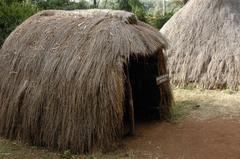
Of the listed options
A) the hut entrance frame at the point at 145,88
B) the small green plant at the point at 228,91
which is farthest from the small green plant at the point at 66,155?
the small green plant at the point at 228,91

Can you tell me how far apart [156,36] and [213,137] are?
238 cm

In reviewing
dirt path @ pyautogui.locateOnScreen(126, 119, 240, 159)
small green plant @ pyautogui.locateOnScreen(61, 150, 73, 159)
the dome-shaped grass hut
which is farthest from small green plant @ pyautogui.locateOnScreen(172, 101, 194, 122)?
small green plant @ pyautogui.locateOnScreen(61, 150, 73, 159)

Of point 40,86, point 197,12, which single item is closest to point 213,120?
point 40,86

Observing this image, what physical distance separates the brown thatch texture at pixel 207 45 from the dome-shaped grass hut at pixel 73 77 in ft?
12.2

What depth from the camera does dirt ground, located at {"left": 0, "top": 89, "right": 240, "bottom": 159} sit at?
789 cm

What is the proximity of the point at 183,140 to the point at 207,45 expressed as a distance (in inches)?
221

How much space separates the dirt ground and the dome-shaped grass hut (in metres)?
0.26

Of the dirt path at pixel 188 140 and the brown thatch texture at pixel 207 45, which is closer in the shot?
the dirt path at pixel 188 140

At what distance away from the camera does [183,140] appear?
864cm

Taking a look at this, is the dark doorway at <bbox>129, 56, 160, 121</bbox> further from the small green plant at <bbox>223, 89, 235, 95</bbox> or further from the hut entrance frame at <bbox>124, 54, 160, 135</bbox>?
the small green plant at <bbox>223, 89, 235, 95</bbox>

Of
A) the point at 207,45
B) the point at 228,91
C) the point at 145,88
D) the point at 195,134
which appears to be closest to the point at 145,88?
the point at 145,88

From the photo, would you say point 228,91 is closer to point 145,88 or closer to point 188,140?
point 145,88

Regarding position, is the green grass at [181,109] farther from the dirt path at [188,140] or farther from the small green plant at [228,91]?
the small green plant at [228,91]

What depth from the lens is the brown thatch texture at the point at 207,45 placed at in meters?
13.1
